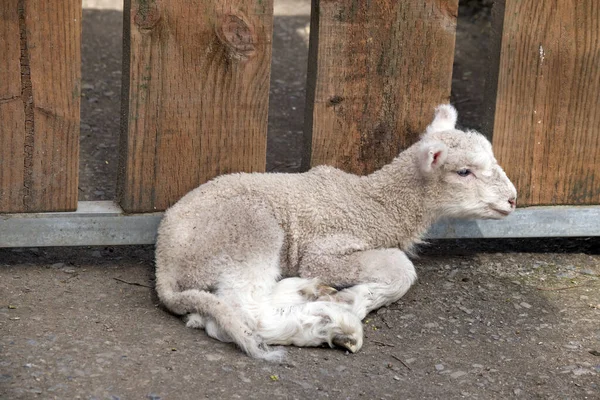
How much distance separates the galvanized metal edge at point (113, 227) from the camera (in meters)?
4.45

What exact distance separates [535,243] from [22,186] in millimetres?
2794

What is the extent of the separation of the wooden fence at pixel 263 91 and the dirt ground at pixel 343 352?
37 cm

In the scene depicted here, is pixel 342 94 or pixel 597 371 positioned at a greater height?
pixel 342 94

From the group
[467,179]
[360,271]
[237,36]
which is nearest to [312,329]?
[360,271]

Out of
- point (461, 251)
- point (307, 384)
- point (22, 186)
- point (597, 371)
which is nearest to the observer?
point (307, 384)

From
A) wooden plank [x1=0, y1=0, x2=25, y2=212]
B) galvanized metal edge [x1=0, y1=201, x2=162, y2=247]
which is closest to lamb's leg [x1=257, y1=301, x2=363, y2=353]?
galvanized metal edge [x1=0, y1=201, x2=162, y2=247]

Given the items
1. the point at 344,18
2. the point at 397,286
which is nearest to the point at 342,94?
the point at 344,18

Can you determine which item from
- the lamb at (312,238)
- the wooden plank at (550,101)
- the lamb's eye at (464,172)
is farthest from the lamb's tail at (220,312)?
the wooden plank at (550,101)

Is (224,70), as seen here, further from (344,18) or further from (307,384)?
(307,384)

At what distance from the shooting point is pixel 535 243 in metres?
5.44

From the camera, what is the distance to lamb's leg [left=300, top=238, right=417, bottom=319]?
4.43m

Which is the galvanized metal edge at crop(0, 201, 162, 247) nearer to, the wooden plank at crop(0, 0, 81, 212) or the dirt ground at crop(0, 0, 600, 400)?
the wooden plank at crop(0, 0, 81, 212)

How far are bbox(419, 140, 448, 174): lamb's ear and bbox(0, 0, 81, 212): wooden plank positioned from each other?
1.60 meters

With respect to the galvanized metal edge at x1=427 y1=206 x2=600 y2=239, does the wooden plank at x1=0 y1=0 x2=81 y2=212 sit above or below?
above
